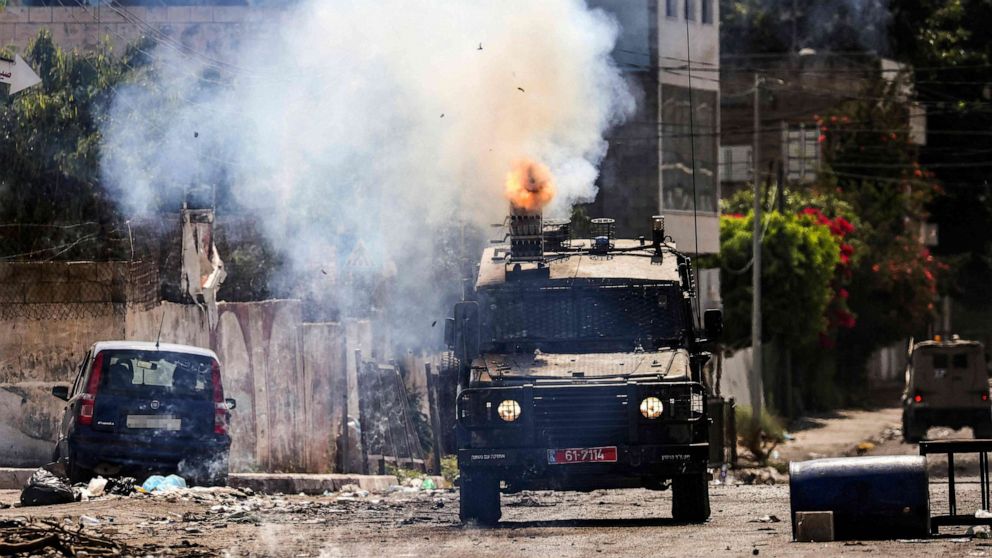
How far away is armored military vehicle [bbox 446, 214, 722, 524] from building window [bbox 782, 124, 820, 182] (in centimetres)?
2523

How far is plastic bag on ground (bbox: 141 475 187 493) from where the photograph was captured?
15.7m

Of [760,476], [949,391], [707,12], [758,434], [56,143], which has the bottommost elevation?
[760,476]

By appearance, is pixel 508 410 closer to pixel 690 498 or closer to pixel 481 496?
pixel 481 496

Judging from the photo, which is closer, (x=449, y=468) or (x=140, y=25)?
(x=449, y=468)

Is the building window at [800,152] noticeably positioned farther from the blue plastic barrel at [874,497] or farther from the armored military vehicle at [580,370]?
the blue plastic barrel at [874,497]

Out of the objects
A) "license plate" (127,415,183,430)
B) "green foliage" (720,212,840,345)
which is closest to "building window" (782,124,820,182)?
"green foliage" (720,212,840,345)

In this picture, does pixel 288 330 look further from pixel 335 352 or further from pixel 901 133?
pixel 901 133

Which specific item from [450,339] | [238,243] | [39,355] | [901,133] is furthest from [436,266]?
[901,133]

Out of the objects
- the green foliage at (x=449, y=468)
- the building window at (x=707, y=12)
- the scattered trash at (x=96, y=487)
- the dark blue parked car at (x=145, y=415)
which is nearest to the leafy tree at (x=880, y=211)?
the building window at (x=707, y=12)

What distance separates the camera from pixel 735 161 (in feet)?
171

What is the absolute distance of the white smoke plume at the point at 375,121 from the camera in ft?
66.4

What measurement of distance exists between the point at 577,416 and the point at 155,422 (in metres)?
5.00

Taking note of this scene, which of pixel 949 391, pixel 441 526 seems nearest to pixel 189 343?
pixel 441 526

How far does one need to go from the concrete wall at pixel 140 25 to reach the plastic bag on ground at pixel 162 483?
8495 millimetres
